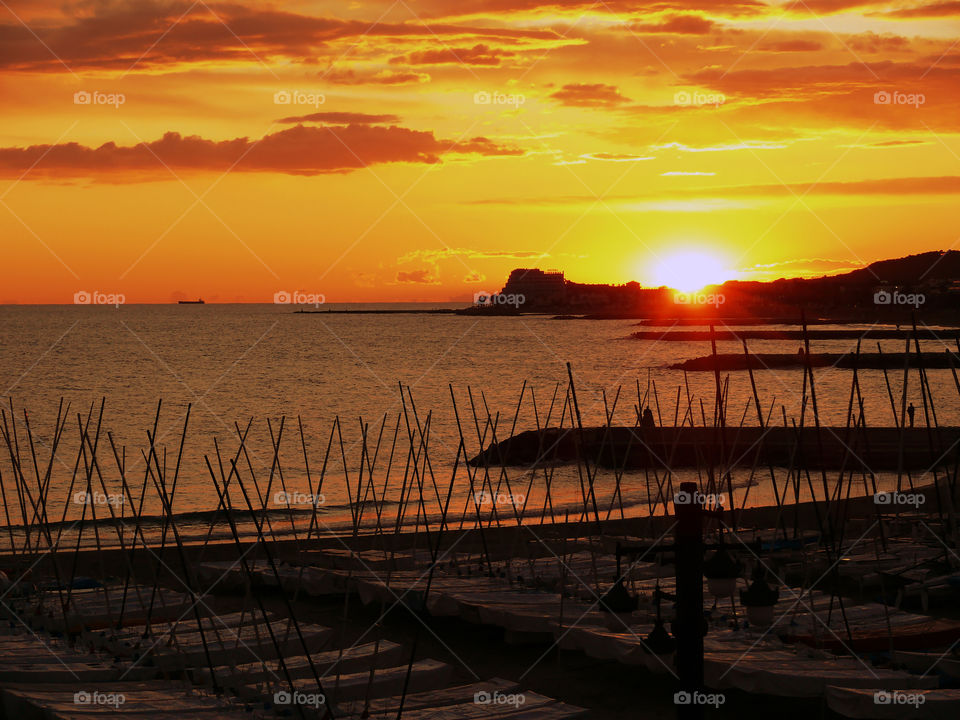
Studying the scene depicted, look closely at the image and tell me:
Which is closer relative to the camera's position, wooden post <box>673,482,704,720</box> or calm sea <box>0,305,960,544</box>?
wooden post <box>673,482,704,720</box>

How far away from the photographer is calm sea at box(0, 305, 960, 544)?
36.0m

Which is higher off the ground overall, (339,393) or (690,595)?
(339,393)

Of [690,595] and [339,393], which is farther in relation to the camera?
[339,393]

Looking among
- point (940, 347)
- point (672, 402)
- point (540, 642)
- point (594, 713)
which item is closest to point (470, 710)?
point (594, 713)

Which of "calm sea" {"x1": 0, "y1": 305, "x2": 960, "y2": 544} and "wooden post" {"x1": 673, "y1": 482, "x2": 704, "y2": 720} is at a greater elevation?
→ "calm sea" {"x1": 0, "y1": 305, "x2": 960, "y2": 544}

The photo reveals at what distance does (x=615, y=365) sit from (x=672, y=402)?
32839mm

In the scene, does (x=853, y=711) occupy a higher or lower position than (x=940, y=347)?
lower

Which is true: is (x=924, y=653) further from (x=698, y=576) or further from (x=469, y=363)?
(x=469, y=363)

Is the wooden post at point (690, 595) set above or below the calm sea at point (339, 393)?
below

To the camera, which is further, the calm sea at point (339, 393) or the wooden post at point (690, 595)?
the calm sea at point (339, 393)

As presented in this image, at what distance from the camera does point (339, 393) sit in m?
73.7

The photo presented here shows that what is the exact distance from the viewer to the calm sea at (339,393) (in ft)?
118

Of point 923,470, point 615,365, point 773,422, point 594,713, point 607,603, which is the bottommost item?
point 594,713

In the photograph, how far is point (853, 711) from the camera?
10.1 m
